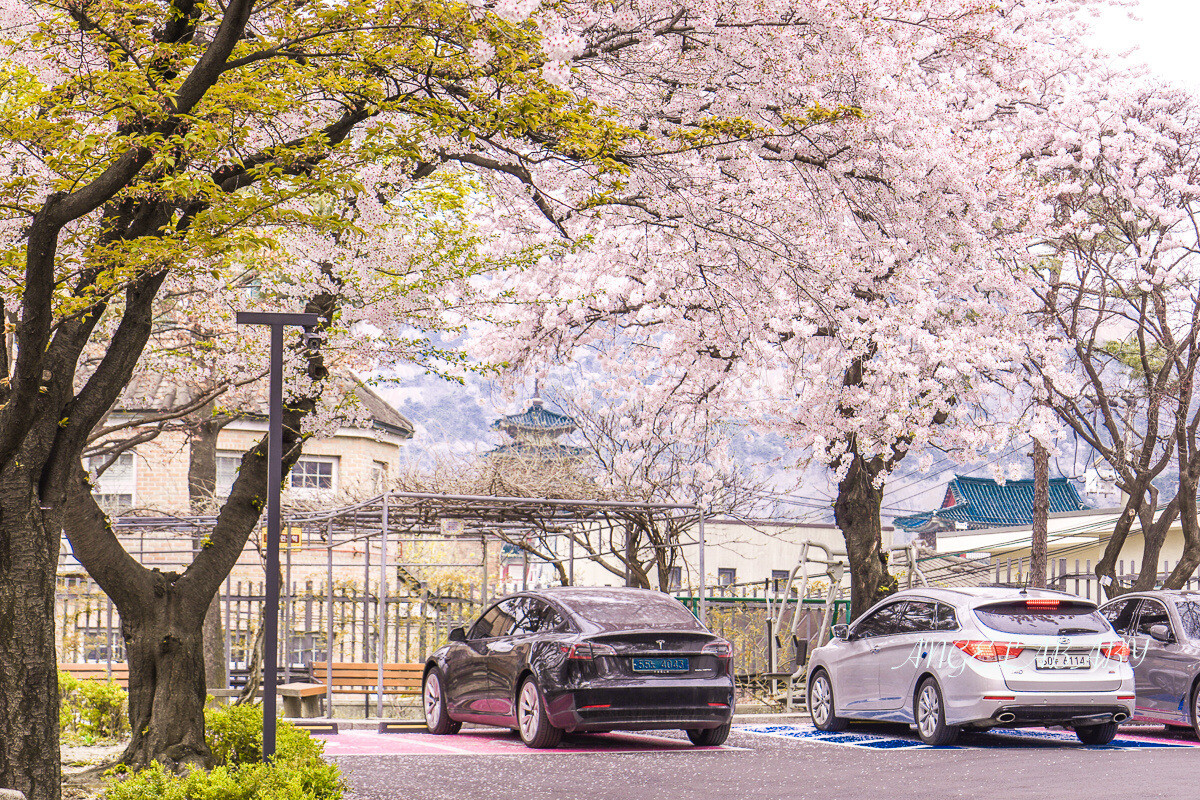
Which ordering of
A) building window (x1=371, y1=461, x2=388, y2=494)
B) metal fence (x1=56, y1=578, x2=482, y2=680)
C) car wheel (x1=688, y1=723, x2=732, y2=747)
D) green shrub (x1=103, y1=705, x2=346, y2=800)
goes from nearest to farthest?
1. green shrub (x1=103, y1=705, x2=346, y2=800)
2. car wheel (x1=688, y1=723, x2=732, y2=747)
3. metal fence (x1=56, y1=578, x2=482, y2=680)
4. building window (x1=371, y1=461, x2=388, y2=494)

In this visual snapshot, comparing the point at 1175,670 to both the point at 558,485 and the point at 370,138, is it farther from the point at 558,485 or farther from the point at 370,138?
the point at 558,485

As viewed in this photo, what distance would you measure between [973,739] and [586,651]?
456 cm

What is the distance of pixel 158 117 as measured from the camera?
7586 millimetres

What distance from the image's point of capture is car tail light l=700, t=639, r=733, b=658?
39.9 feet

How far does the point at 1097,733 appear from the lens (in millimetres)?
12594

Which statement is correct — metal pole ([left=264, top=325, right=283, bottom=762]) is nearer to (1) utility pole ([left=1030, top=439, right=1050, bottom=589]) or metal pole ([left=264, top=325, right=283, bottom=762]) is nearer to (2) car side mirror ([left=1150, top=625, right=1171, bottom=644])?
(2) car side mirror ([left=1150, top=625, right=1171, bottom=644])

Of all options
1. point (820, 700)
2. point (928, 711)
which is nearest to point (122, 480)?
point (820, 700)

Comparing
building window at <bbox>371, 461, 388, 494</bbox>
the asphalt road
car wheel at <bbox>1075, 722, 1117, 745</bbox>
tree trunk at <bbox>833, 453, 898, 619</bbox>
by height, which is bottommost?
car wheel at <bbox>1075, 722, 1117, 745</bbox>

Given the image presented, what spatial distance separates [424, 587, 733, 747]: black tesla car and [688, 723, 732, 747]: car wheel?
10 millimetres

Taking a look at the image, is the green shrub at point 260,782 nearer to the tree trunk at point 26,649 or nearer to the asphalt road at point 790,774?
the tree trunk at point 26,649

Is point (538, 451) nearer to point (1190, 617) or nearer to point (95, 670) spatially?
point (95, 670)

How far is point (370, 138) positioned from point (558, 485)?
18.3 metres

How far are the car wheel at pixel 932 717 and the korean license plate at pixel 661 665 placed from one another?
2485 millimetres

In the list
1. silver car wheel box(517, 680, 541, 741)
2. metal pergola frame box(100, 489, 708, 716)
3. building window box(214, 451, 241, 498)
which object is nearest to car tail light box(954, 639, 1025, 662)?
silver car wheel box(517, 680, 541, 741)
